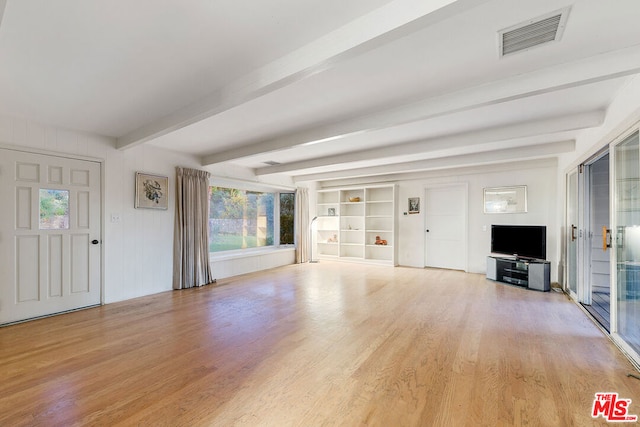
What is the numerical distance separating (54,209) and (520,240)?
7.36 meters

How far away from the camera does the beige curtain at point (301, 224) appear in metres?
7.79

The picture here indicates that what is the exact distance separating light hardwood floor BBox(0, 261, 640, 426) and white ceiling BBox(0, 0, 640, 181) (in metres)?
2.21

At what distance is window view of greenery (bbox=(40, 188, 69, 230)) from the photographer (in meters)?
3.63

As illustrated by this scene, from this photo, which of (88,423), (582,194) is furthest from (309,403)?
(582,194)

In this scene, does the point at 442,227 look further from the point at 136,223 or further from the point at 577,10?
the point at 136,223

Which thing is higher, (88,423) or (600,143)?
(600,143)

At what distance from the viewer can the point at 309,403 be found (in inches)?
75.2

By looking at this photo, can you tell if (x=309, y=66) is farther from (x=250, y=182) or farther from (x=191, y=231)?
(x=250, y=182)

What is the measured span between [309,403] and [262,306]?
222cm

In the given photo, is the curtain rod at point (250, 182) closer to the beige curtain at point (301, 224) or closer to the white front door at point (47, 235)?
the beige curtain at point (301, 224)

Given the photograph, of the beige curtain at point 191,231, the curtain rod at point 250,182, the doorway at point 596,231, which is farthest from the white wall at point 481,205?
the beige curtain at point 191,231

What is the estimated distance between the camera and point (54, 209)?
12.2 ft

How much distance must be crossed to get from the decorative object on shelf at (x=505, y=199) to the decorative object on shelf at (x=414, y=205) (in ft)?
4.74

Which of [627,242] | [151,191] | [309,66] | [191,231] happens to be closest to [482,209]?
[627,242]
